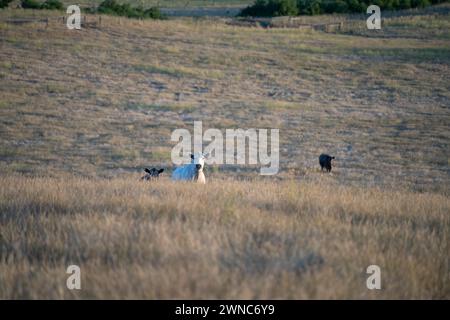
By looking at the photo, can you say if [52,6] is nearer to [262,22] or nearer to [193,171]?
[262,22]

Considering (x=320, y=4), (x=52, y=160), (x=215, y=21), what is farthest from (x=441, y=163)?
(x=320, y=4)

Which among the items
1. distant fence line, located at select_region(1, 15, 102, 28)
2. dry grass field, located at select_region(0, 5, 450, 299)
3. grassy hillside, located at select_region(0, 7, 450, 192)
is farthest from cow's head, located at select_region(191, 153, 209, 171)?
distant fence line, located at select_region(1, 15, 102, 28)

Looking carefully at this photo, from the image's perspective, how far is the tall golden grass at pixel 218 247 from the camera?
523 cm

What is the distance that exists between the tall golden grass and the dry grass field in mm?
24

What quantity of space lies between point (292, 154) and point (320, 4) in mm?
48087

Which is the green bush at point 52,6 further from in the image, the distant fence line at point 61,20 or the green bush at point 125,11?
the distant fence line at point 61,20

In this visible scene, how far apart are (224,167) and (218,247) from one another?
50.5 feet

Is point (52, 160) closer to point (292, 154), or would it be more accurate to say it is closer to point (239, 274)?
point (292, 154)

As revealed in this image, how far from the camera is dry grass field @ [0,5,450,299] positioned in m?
5.65

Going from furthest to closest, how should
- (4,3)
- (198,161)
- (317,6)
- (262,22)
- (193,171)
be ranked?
(317,6) → (4,3) → (262,22) → (198,161) → (193,171)

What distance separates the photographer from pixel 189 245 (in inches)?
242

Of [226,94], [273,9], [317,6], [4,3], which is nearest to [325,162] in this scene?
[226,94]

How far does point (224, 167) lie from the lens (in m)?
21.5
